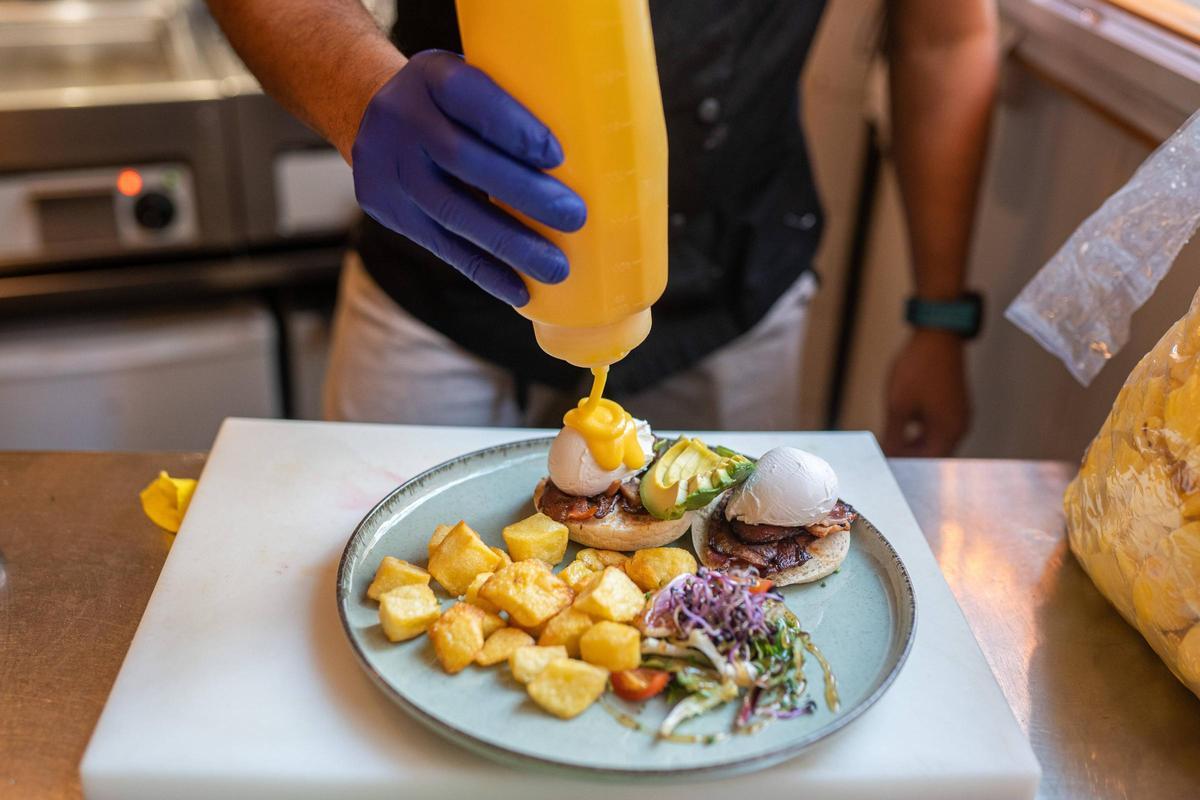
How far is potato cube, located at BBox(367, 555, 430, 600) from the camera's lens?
859mm

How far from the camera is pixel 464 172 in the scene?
0.80 meters

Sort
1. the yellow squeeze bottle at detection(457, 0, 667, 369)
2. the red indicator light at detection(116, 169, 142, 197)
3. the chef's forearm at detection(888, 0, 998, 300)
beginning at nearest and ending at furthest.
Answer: the yellow squeeze bottle at detection(457, 0, 667, 369)
the chef's forearm at detection(888, 0, 998, 300)
the red indicator light at detection(116, 169, 142, 197)

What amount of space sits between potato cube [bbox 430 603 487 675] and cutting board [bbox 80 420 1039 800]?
0.16ft

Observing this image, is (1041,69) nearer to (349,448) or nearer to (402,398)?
(402,398)

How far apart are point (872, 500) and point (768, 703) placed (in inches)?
13.0

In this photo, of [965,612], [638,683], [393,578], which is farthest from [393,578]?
[965,612]

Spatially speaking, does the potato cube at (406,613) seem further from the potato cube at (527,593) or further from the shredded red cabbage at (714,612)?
the shredded red cabbage at (714,612)

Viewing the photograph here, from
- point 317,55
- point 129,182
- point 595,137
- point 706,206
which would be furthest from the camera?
point 129,182

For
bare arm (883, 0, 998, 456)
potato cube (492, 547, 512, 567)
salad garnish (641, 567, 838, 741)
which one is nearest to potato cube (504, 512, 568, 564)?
potato cube (492, 547, 512, 567)

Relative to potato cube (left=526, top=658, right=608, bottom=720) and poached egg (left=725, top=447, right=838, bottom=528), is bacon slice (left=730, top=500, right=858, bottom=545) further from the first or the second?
potato cube (left=526, top=658, right=608, bottom=720)

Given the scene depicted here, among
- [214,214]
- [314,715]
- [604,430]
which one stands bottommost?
[214,214]

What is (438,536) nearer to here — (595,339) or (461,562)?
(461,562)

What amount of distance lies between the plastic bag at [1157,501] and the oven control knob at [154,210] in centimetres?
147

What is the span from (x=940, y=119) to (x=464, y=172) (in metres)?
0.92
